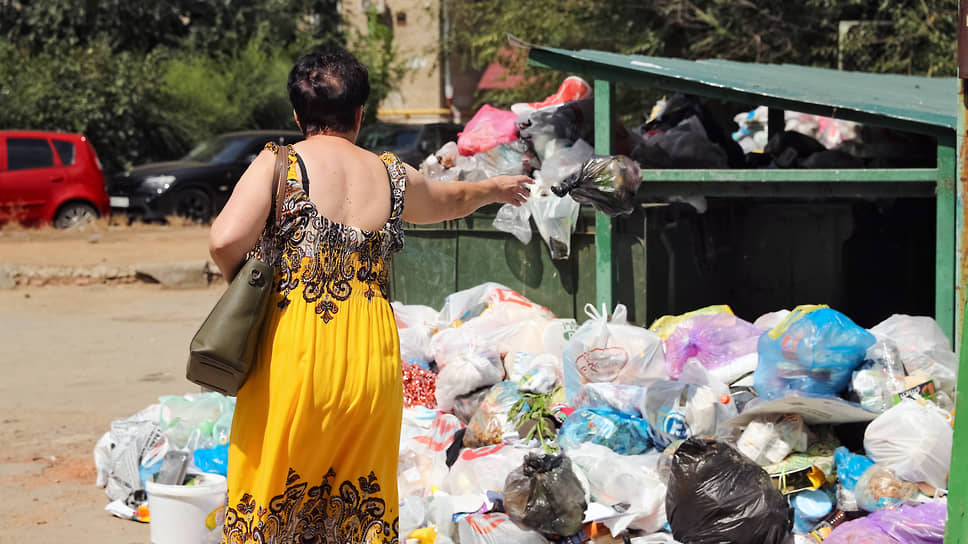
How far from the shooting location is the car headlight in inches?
617

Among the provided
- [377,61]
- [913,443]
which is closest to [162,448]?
[913,443]

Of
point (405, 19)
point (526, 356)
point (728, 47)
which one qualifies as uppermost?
point (405, 19)

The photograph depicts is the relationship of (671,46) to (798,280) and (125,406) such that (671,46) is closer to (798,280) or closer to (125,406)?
(798,280)

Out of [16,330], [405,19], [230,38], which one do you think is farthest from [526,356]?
[405,19]

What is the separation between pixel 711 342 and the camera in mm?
4977

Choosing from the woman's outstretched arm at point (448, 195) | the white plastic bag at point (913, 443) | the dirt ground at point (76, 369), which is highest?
the woman's outstretched arm at point (448, 195)

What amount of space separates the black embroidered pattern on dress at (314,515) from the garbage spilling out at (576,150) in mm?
2859

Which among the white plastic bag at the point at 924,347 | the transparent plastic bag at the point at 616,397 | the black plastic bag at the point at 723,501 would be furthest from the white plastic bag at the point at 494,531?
the white plastic bag at the point at 924,347

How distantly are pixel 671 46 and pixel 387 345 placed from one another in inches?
595

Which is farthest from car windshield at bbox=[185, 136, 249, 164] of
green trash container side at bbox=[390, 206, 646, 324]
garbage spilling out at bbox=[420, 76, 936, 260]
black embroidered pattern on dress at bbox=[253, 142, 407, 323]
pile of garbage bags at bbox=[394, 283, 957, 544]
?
black embroidered pattern on dress at bbox=[253, 142, 407, 323]

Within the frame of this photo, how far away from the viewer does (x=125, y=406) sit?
21.0 feet

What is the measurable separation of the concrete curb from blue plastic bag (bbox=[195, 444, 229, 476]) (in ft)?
22.2

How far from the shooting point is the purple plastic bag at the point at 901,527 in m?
3.60

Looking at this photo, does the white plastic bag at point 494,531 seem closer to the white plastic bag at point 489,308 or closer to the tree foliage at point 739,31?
the white plastic bag at point 489,308
